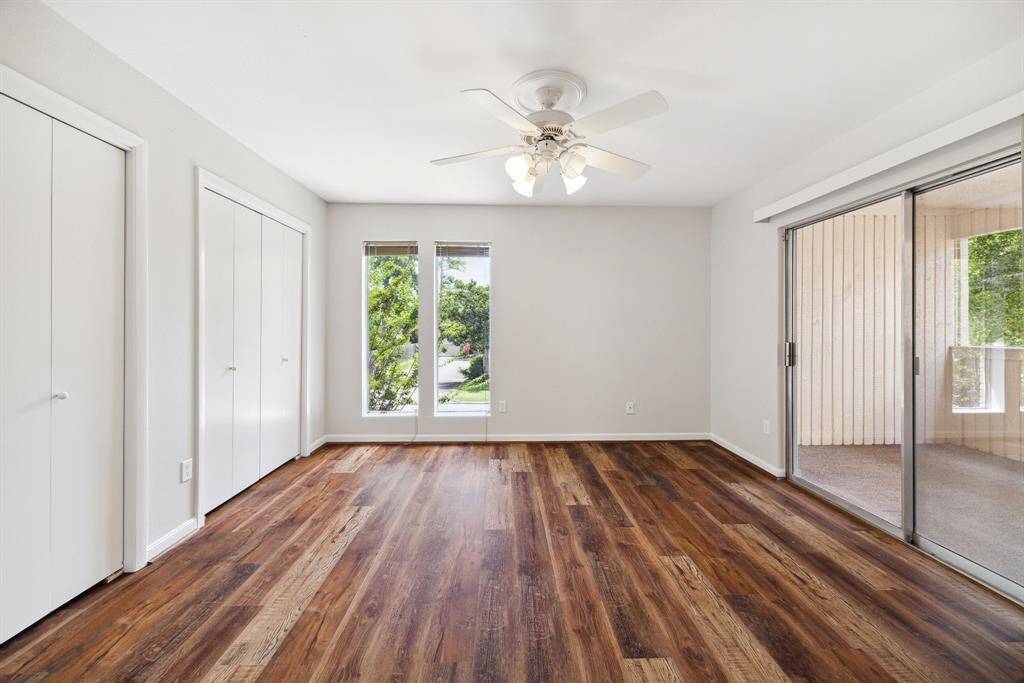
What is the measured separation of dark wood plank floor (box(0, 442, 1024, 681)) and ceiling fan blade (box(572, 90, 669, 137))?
2.13m

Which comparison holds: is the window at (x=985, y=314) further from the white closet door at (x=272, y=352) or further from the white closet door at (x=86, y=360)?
the white closet door at (x=272, y=352)

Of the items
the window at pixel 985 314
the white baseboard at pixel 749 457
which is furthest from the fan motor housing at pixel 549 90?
the white baseboard at pixel 749 457

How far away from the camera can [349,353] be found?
4.63m

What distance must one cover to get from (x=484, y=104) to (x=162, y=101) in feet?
6.06

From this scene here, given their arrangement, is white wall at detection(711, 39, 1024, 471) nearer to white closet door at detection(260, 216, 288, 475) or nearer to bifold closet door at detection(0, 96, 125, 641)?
bifold closet door at detection(0, 96, 125, 641)

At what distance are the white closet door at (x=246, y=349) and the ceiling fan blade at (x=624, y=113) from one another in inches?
97.2

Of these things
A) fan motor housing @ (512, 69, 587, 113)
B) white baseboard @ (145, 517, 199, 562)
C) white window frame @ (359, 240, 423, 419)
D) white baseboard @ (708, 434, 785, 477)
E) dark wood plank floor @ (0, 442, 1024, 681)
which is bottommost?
dark wood plank floor @ (0, 442, 1024, 681)

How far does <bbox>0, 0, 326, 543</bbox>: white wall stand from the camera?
6.18 ft

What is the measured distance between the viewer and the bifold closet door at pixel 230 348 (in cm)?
284

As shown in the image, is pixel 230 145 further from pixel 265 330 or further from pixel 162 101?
pixel 265 330

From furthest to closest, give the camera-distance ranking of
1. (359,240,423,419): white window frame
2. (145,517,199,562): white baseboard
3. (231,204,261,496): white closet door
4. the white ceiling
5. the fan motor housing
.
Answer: (359,240,423,419): white window frame, (231,204,261,496): white closet door, (145,517,199,562): white baseboard, the fan motor housing, the white ceiling

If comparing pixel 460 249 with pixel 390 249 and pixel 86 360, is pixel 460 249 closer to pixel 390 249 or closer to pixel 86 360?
pixel 390 249

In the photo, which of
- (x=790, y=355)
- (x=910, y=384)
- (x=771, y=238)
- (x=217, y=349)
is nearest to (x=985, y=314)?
(x=910, y=384)

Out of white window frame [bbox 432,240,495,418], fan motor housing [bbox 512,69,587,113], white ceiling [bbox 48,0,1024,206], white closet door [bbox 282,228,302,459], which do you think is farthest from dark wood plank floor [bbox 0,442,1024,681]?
white ceiling [bbox 48,0,1024,206]
